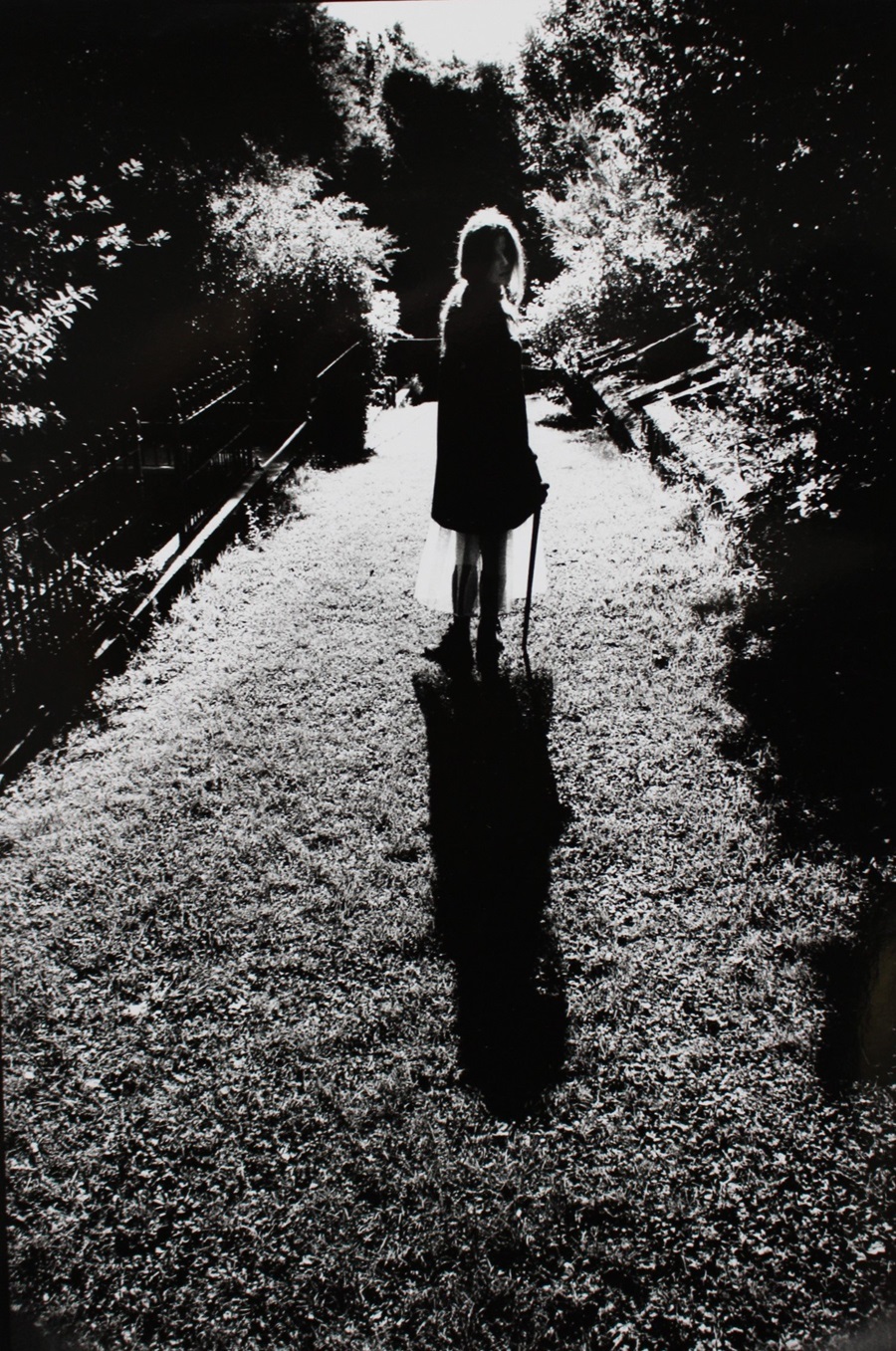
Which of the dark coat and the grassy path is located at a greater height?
the dark coat

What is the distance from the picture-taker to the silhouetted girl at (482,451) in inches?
154

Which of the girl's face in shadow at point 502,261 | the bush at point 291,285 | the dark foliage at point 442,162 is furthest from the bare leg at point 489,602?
the dark foliage at point 442,162

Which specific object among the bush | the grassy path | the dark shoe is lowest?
the grassy path

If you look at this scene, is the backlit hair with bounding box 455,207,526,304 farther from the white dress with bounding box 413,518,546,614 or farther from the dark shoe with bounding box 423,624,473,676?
the dark shoe with bounding box 423,624,473,676

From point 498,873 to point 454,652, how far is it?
1.83 meters

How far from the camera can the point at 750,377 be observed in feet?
17.8

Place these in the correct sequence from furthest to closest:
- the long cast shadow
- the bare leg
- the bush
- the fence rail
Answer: the bush → the bare leg → the fence rail → the long cast shadow

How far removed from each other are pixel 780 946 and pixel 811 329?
387 centimetres

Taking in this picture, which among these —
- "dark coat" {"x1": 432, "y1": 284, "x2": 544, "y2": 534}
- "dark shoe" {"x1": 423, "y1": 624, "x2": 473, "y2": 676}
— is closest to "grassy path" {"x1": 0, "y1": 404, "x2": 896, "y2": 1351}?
"dark shoe" {"x1": 423, "y1": 624, "x2": 473, "y2": 676}

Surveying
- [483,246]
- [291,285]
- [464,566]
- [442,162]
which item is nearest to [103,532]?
[464,566]

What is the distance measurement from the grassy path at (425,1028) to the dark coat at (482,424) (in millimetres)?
979

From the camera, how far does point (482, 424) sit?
13.4 feet

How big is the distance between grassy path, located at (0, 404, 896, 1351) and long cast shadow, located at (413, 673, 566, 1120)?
1 cm

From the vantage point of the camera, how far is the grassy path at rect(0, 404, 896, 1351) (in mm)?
1956
